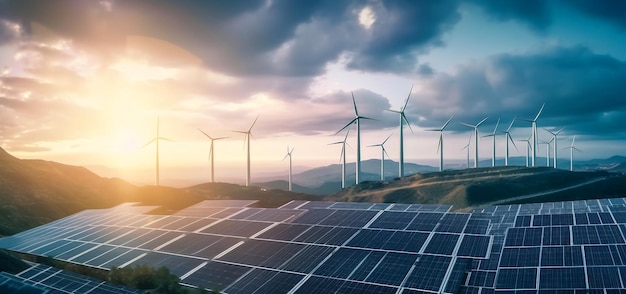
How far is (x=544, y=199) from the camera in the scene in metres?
121

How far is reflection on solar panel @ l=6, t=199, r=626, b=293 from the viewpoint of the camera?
93.0ft

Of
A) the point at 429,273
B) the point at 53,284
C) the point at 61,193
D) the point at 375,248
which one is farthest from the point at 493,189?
the point at 61,193

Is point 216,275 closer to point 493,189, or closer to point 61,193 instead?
point 61,193

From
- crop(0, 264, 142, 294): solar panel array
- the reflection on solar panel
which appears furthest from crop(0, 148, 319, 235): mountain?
crop(0, 264, 142, 294): solar panel array

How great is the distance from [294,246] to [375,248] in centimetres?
771

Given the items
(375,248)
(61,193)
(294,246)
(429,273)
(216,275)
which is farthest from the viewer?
(61,193)

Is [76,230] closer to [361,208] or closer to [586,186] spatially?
[361,208]

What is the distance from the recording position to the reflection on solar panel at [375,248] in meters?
28.4

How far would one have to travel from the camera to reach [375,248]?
35.9m

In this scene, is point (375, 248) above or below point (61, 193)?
above

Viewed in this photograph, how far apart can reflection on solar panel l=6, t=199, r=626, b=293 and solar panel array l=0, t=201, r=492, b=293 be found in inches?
5.0

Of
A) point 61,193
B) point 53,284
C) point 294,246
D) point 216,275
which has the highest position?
point 294,246

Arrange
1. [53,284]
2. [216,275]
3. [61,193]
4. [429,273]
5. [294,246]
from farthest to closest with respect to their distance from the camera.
Result: [61,193], [294,246], [216,275], [53,284], [429,273]

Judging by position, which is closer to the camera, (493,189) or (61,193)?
(61,193)
